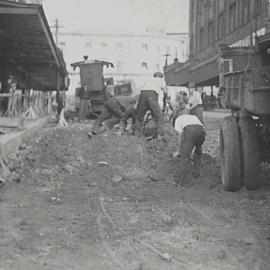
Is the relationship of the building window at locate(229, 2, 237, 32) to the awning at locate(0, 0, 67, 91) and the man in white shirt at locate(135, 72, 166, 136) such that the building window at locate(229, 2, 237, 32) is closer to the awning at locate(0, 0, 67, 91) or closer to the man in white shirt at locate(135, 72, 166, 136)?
the awning at locate(0, 0, 67, 91)

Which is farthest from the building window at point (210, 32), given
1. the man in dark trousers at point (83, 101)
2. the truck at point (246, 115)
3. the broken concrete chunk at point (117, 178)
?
the truck at point (246, 115)

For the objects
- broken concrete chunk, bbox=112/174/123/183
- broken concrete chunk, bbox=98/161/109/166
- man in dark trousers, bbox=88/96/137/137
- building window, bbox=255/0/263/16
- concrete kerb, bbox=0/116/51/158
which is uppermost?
building window, bbox=255/0/263/16

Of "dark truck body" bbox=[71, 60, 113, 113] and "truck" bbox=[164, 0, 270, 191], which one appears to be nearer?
"truck" bbox=[164, 0, 270, 191]

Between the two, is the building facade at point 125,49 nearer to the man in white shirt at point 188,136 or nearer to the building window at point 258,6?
the building window at point 258,6

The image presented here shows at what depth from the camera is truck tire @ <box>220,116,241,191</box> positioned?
666cm

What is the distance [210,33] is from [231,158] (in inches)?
1203

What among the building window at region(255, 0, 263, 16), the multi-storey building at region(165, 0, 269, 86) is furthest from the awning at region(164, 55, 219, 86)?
the building window at region(255, 0, 263, 16)

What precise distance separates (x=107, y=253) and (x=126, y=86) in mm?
21699

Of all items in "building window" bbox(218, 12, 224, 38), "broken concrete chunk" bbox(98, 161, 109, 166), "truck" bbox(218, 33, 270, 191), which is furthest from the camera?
"building window" bbox(218, 12, 224, 38)

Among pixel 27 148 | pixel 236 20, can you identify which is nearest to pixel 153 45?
pixel 236 20

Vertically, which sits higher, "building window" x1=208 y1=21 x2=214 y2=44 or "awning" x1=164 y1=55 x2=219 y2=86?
"building window" x1=208 y1=21 x2=214 y2=44

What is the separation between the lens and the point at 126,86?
2577 centimetres

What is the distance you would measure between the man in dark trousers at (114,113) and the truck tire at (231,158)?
6.46 meters

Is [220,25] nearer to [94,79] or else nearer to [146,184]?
[94,79]
